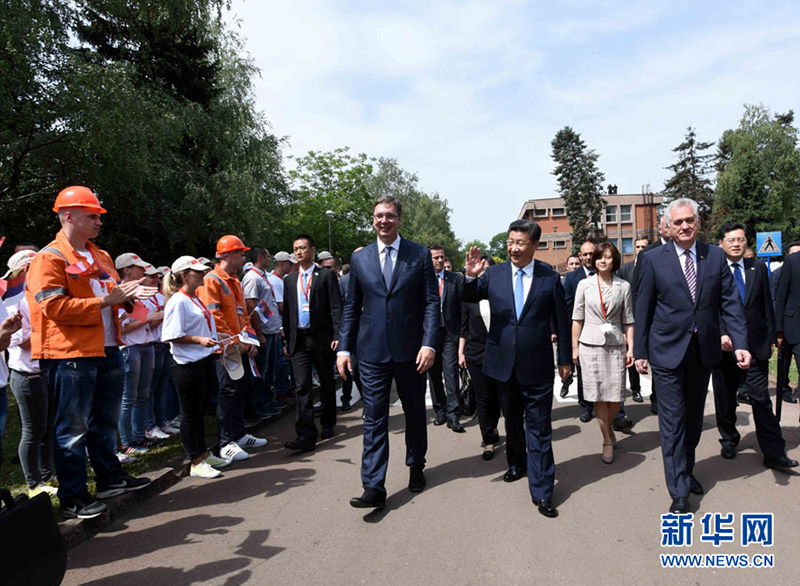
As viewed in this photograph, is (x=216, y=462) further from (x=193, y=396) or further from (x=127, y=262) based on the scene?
(x=127, y=262)

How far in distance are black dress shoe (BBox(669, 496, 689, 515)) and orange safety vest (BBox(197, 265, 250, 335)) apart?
4.33m

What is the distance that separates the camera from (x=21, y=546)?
2537mm

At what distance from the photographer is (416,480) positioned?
4.58 meters

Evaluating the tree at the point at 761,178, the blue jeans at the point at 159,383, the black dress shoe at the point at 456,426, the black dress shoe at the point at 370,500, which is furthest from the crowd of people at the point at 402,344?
the tree at the point at 761,178

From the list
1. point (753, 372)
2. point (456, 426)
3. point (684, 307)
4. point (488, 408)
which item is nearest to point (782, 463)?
point (753, 372)

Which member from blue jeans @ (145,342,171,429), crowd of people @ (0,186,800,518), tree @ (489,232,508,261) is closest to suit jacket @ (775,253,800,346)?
crowd of people @ (0,186,800,518)

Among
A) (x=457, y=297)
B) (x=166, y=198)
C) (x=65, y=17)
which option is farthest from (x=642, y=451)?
(x=166, y=198)

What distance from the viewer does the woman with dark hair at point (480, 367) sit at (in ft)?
17.9

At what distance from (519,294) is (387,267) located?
3.71 feet

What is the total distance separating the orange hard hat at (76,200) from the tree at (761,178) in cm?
5134

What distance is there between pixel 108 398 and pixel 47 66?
10.4 m

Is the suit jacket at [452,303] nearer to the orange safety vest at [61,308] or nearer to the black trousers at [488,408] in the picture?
the black trousers at [488,408]

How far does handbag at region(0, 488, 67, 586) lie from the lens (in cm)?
247

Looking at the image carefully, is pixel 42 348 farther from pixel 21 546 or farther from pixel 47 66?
pixel 47 66
